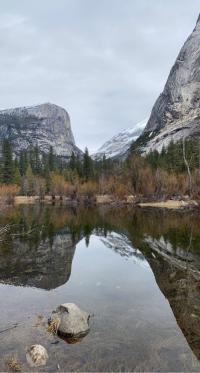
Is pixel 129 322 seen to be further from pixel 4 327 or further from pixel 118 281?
pixel 118 281

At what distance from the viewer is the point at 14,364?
33.5ft

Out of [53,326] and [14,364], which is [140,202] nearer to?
[53,326]

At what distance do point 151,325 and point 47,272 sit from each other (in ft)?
30.3

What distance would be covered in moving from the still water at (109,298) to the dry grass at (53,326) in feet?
0.53

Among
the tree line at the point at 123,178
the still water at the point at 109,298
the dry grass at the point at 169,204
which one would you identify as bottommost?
the still water at the point at 109,298

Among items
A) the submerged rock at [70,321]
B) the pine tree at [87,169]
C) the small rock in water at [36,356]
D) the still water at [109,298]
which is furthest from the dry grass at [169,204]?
the small rock in water at [36,356]

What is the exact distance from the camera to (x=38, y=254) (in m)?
26.6

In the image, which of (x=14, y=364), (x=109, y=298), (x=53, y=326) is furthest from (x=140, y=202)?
(x=14, y=364)

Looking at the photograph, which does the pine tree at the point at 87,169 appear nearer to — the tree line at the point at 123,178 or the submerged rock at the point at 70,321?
the tree line at the point at 123,178

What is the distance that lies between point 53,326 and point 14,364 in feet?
8.61

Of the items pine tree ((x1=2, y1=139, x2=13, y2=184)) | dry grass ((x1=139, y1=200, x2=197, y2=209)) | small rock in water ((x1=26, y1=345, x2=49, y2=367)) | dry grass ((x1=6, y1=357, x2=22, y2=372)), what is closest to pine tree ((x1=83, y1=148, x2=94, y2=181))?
pine tree ((x1=2, y1=139, x2=13, y2=184))

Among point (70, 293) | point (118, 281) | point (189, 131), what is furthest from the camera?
point (189, 131)

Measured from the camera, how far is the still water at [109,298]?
434 inches

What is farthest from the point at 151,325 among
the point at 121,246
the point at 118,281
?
the point at 121,246
